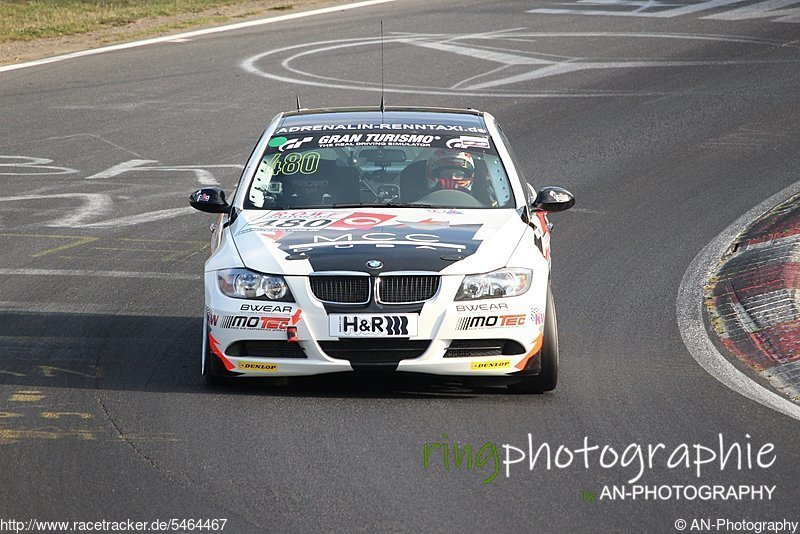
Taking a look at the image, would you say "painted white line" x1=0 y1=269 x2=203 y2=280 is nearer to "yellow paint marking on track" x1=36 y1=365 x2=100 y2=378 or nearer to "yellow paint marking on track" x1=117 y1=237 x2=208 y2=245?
"yellow paint marking on track" x1=117 y1=237 x2=208 y2=245

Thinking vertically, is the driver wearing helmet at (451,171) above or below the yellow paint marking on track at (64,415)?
above

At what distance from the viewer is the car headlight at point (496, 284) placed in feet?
24.4

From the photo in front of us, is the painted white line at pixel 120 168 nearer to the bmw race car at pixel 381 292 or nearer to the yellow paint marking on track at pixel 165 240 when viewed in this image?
the yellow paint marking on track at pixel 165 240

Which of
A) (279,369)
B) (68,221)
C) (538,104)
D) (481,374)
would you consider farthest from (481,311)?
(538,104)

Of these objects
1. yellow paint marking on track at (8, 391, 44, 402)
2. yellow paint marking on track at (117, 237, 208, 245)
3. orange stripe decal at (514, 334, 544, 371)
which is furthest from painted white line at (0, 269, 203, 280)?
orange stripe decal at (514, 334, 544, 371)

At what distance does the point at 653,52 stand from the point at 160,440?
18342 millimetres

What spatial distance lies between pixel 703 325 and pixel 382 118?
8.89 ft

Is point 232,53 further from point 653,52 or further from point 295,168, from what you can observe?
point 295,168

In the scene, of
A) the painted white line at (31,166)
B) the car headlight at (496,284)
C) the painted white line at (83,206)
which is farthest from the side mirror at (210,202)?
the painted white line at (31,166)

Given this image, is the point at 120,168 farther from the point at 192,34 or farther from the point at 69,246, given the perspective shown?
the point at 192,34

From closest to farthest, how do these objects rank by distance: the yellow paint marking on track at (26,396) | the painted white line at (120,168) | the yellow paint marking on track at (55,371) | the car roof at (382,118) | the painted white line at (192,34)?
1. the yellow paint marking on track at (26,396)
2. the yellow paint marking on track at (55,371)
3. the car roof at (382,118)
4. the painted white line at (120,168)
5. the painted white line at (192,34)

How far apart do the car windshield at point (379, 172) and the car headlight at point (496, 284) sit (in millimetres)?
984

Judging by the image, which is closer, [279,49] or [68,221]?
[68,221]

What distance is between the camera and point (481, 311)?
24.4ft
